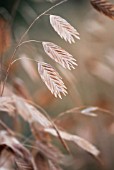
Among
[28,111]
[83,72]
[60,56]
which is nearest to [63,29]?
[60,56]

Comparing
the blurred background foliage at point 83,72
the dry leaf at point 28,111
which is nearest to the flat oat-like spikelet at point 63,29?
the dry leaf at point 28,111

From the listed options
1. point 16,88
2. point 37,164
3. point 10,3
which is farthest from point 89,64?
point 10,3

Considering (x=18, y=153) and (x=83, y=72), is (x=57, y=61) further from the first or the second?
(x=83, y=72)

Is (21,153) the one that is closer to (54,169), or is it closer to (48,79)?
(54,169)

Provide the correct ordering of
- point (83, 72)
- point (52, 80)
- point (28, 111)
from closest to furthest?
point (52, 80) → point (28, 111) → point (83, 72)

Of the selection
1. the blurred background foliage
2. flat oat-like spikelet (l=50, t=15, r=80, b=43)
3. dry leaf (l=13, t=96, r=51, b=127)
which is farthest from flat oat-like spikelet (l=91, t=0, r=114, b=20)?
the blurred background foliage

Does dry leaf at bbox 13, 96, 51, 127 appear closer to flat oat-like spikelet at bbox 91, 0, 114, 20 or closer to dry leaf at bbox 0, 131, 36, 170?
dry leaf at bbox 0, 131, 36, 170
